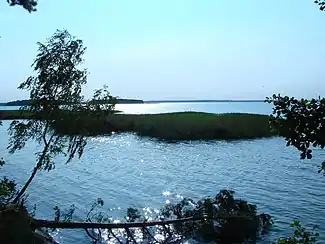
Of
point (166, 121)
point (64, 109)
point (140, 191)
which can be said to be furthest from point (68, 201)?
point (166, 121)

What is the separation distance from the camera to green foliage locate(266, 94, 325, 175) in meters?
5.05

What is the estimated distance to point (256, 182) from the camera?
31484mm

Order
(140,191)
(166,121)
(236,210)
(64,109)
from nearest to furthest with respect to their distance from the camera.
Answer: (64,109) → (236,210) → (140,191) → (166,121)

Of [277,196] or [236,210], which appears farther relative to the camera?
[277,196]

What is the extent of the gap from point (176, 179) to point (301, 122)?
94.5 feet

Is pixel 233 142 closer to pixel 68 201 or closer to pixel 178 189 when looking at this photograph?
pixel 178 189

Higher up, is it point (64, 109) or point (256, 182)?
point (64, 109)

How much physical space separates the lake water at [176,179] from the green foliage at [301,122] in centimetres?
1445

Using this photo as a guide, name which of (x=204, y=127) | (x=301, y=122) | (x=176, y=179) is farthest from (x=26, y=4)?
(x=204, y=127)

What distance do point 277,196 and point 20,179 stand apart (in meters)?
19.1

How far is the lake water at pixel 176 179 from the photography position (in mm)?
24109

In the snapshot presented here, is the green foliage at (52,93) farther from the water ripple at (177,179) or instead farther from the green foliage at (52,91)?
the water ripple at (177,179)

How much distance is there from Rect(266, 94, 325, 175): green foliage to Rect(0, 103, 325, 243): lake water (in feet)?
47.4

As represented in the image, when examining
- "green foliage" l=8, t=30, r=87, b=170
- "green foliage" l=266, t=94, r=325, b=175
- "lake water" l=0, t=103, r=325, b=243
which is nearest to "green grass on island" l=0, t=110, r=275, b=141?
"lake water" l=0, t=103, r=325, b=243
